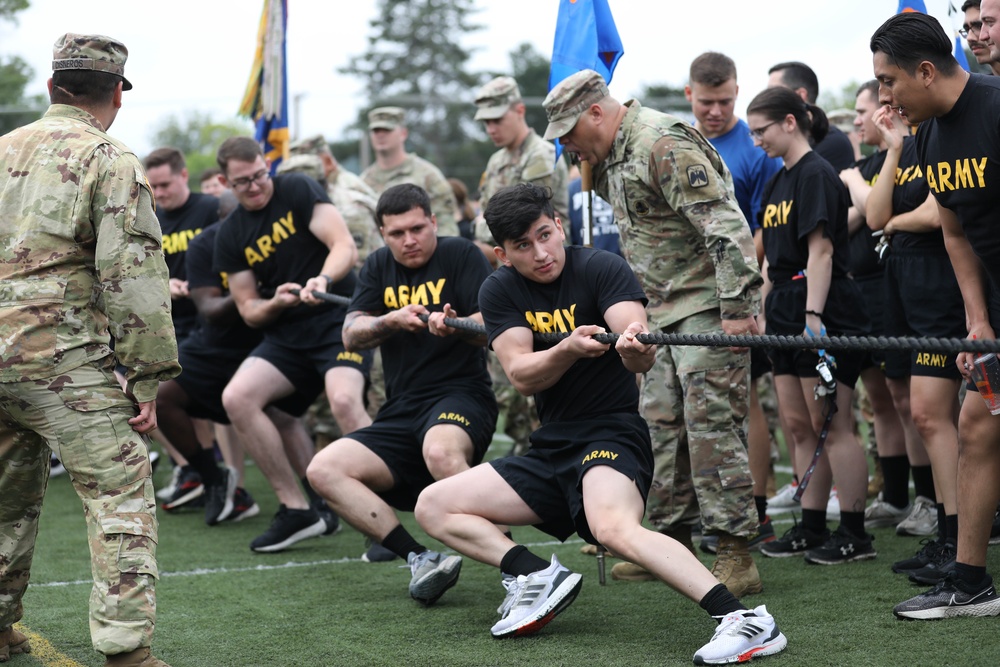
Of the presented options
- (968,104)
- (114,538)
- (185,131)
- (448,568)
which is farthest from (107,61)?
(185,131)

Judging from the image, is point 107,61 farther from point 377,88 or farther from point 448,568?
point 377,88

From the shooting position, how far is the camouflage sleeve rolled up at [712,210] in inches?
187

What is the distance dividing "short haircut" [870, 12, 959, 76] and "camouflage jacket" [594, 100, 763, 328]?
1.05m

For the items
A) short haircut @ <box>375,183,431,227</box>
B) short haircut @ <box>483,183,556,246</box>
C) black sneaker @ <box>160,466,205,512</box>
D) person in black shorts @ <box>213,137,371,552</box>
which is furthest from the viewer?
black sneaker @ <box>160,466,205,512</box>

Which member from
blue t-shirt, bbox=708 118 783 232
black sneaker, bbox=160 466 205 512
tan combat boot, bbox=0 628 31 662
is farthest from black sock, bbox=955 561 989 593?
black sneaker, bbox=160 466 205 512

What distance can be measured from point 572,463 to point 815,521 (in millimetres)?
1842

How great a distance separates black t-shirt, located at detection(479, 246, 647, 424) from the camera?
4.59 m

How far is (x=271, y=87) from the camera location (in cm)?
970

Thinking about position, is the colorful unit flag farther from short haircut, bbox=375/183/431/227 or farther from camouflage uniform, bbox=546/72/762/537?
camouflage uniform, bbox=546/72/762/537

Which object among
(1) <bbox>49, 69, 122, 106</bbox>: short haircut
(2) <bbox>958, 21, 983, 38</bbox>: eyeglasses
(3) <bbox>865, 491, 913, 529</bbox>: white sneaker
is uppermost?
(2) <bbox>958, 21, 983, 38</bbox>: eyeglasses

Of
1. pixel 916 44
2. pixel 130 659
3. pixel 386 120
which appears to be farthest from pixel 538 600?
pixel 386 120

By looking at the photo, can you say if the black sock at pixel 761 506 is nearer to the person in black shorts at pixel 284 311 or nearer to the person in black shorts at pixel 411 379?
the person in black shorts at pixel 411 379

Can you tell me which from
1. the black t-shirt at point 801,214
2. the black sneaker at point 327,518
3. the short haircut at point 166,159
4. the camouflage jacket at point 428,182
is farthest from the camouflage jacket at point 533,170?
the black sneaker at point 327,518

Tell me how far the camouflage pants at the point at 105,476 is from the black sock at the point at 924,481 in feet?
13.1
